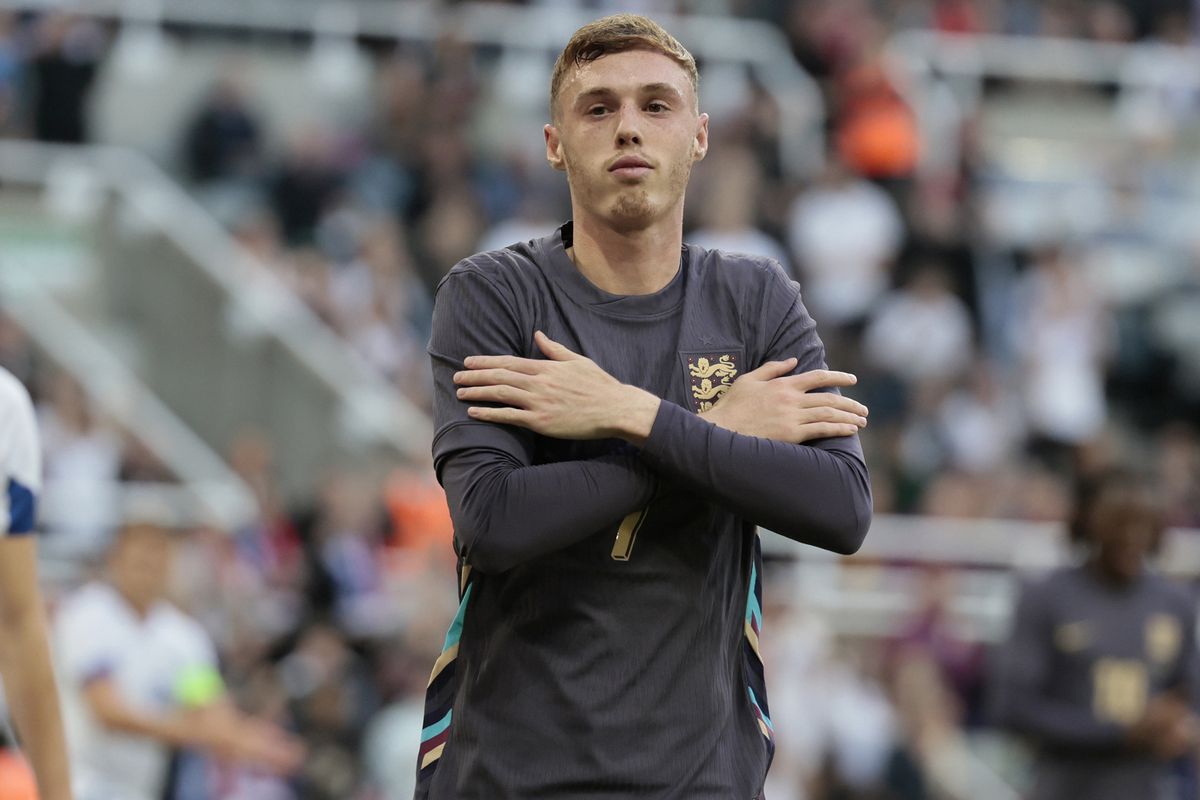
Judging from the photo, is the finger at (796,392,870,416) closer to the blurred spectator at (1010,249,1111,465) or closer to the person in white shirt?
the person in white shirt

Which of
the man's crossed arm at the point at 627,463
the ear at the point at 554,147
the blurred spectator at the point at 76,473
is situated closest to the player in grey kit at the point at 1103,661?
the man's crossed arm at the point at 627,463

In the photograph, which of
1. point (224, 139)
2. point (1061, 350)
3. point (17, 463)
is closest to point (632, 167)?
point (17, 463)

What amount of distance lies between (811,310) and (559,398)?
10.6 metres

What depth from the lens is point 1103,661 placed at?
7699 mm

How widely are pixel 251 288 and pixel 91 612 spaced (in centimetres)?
704

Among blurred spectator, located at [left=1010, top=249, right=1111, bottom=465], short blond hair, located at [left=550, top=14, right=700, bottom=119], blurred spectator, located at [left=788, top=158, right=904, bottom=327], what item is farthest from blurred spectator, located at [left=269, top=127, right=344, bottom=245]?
short blond hair, located at [left=550, top=14, right=700, bottom=119]

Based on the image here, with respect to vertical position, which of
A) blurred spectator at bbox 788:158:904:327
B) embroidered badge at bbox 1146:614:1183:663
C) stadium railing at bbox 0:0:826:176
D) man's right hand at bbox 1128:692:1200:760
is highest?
stadium railing at bbox 0:0:826:176

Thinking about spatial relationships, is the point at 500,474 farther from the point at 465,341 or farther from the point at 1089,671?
the point at 1089,671

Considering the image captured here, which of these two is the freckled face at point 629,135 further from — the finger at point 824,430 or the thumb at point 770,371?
the finger at point 824,430

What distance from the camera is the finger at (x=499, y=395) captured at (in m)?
3.73

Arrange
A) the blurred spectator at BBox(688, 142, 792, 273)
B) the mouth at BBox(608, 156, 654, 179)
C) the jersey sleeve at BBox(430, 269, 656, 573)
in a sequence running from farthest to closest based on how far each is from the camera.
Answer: the blurred spectator at BBox(688, 142, 792, 273) → the mouth at BBox(608, 156, 654, 179) → the jersey sleeve at BBox(430, 269, 656, 573)

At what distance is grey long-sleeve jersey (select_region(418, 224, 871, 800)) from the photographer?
3.67 metres

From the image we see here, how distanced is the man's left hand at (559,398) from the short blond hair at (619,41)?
591mm

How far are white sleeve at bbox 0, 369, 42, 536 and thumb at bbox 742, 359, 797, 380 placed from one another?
1.48 m
